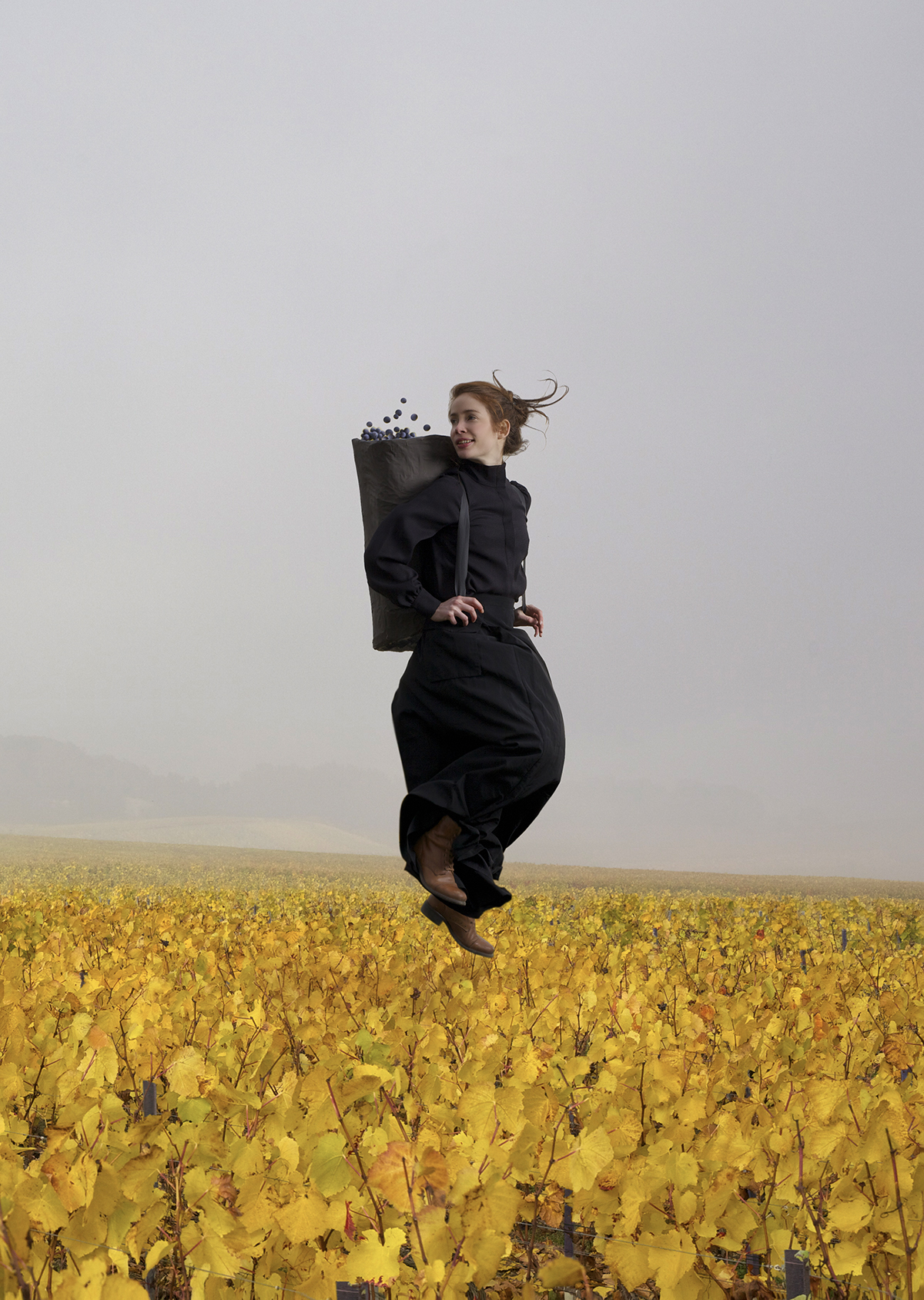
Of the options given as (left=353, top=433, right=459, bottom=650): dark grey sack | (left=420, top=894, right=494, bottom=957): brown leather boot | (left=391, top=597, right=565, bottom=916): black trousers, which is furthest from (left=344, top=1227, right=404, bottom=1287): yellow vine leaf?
(left=353, top=433, right=459, bottom=650): dark grey sack

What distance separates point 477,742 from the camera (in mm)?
3664

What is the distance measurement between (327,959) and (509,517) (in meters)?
2.05

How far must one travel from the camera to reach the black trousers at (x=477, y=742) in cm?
354

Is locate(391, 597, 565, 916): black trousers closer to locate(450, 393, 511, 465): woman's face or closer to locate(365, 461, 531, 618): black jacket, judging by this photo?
locate(365, 461, 531, 618): black jacket

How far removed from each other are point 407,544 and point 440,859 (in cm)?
125

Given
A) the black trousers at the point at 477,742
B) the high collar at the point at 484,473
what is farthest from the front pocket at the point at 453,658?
the high collar at the point at 484,473

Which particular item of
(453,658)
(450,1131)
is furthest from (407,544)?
(450,1131)

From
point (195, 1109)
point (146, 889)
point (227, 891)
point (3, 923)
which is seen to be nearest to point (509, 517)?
point (195, 1109)

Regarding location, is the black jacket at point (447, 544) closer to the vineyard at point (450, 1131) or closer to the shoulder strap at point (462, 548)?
the shoulder strap at point (462, 548)

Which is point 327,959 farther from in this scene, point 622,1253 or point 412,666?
point 622,1253

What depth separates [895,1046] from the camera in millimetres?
2922

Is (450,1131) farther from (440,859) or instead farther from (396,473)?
(396,473)

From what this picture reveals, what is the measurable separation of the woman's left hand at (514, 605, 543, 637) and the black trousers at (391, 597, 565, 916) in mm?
483

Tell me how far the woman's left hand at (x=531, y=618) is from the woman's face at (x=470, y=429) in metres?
0.76
